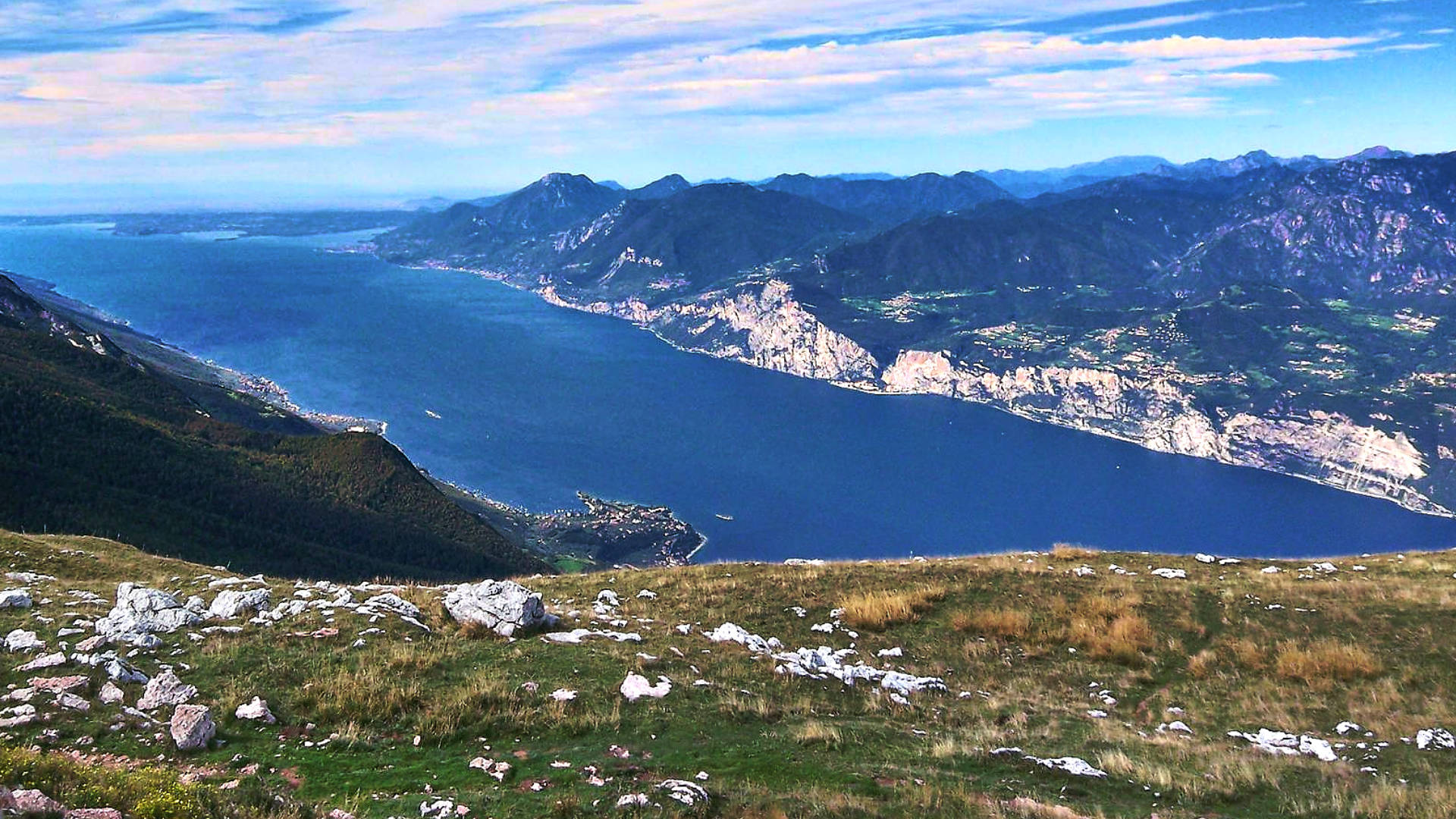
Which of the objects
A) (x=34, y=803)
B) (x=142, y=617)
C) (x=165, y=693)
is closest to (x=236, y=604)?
(x=142, y=617)

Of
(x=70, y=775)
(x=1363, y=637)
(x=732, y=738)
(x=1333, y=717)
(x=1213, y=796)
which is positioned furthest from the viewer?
(x=1363, y=637)

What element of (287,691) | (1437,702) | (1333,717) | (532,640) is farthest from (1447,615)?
(287,691)

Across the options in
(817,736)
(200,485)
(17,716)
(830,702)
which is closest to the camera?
(17,716)

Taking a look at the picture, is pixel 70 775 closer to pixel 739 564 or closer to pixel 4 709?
pixel 4 709

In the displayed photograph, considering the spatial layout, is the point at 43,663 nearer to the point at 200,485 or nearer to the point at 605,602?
the point at 605,602

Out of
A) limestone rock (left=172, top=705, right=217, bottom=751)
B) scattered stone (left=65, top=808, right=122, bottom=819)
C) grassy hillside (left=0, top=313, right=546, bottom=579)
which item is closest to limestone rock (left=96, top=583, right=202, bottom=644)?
limestone rock (left=172, top=705, right=217, bottom=751)

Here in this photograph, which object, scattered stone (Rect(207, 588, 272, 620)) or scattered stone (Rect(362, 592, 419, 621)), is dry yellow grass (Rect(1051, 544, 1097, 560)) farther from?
scattered stone (Rect(207, 588, 272, 620))
